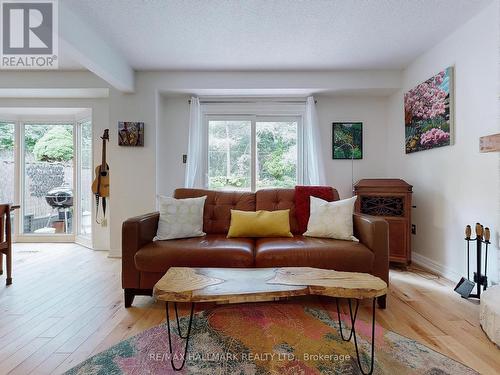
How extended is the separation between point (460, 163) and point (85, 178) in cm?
476

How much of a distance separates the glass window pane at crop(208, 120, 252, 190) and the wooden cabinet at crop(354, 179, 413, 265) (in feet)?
5.09

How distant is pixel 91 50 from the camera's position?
255cm

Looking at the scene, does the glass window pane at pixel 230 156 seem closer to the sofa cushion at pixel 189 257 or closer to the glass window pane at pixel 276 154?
the glass window pane at pixel 276 154

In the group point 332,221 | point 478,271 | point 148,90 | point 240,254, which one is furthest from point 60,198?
point 478,271

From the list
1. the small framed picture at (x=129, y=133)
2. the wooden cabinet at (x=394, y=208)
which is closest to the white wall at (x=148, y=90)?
the small framed picture at (x=129, y=133)

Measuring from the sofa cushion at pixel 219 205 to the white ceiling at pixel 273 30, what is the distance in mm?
1529

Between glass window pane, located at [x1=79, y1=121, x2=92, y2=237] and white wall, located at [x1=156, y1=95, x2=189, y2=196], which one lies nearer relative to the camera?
white wall, located at [x1=156, y1=95, x2=189, y2=196]

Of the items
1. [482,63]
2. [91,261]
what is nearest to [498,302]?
[482,63]

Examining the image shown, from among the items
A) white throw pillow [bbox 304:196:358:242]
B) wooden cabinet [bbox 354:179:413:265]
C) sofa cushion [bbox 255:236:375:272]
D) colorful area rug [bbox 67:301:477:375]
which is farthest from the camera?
wooden cabinet [bbox 354:179:413:265]

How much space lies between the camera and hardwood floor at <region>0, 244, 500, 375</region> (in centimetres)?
152

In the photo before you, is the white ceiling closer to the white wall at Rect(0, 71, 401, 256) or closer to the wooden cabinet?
the white wall at Rect(0, 71, 401, 256)

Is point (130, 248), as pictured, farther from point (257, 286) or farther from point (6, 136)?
point (6, 136)

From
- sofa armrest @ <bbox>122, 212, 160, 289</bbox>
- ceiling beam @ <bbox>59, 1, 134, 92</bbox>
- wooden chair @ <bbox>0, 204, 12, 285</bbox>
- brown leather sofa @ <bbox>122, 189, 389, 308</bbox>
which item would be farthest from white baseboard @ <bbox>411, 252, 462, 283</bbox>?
wooden chair @ <bbox>0, 204, 12, 285</bbox>

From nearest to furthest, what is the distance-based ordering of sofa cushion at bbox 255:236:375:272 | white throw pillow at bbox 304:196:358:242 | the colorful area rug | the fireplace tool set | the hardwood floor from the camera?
the colorful area rug < the hardwood floor < sofa cushion at bbox 255:236:375:272 < the fireplace tool set < white throw pillow at bbox 304:196:358:242
